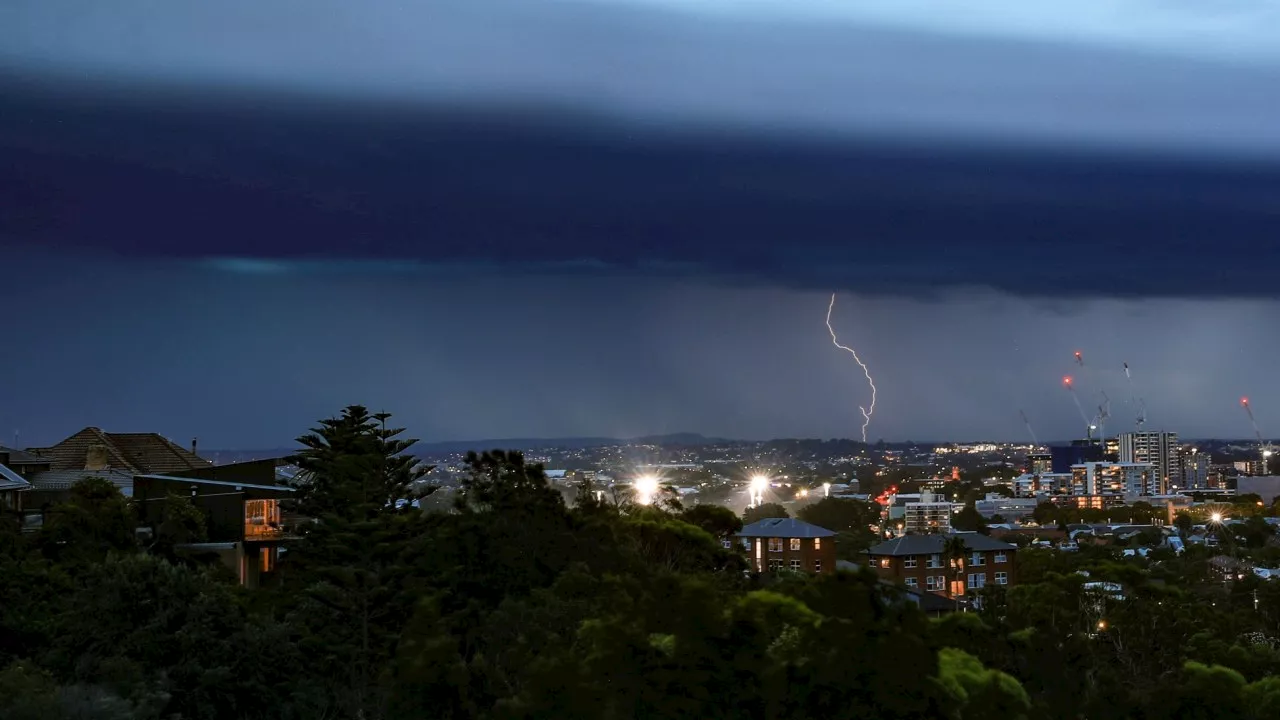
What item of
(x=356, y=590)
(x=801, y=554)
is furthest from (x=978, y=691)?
(x=801, y=554)

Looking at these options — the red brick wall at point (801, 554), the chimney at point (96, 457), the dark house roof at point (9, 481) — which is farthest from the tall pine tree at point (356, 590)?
the red brick wall at point (801, 554)

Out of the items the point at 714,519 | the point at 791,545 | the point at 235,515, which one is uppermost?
the point at 235,515

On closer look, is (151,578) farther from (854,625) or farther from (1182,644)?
(1182,644)

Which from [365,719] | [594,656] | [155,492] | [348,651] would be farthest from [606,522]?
[155,492]

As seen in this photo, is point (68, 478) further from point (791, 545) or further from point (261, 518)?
point (791, 545)

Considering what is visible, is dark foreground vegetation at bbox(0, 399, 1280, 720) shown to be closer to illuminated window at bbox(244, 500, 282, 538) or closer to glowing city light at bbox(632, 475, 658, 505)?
illuminated window at bbox(244, 500, 282, 538)

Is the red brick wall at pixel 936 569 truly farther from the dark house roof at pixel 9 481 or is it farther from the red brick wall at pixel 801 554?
the dark house roof at pixel 9 481
